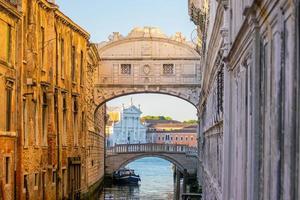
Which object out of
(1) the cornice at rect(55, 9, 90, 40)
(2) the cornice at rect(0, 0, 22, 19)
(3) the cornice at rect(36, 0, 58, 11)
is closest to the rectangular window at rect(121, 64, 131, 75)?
(1) the cornice at rect(55, 9, 90, 40)

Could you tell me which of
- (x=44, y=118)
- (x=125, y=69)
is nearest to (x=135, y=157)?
(x=125, y=69)

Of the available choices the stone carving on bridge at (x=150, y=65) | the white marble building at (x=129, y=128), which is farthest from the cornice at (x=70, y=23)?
the white marble building at (x=129, y=128)

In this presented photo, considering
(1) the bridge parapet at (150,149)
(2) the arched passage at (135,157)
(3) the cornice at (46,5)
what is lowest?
(2) the arched passage at (135,157)

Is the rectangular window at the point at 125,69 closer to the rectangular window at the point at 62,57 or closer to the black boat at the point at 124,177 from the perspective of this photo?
the rectangular window at the point at 62,57

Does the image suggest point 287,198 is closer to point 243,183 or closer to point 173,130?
point 243,183

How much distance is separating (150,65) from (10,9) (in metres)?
17.2

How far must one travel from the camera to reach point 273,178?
3898mm

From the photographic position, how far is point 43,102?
19.2 meters

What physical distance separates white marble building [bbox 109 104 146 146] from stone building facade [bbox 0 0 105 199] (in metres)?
83.5

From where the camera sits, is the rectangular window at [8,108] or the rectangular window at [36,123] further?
the rectangular window at [36,123]

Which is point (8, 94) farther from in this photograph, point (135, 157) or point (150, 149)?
point (150, 149)

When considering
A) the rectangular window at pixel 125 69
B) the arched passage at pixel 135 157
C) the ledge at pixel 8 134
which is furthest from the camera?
the arched passage at pixel 135 157

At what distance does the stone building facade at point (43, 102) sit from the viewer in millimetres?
15344

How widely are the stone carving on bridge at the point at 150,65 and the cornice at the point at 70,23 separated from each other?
5.47 metres
